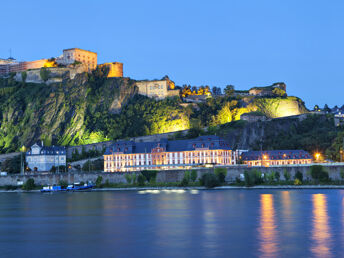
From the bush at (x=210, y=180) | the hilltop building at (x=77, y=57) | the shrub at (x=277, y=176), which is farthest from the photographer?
the hilltop building at (x=77, y=57)

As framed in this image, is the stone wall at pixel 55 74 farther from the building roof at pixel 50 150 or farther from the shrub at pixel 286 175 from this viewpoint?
the shrub at pixel 286 175

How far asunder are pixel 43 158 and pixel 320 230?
2986 inches

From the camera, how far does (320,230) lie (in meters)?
38.0

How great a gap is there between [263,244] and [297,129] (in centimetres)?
8041

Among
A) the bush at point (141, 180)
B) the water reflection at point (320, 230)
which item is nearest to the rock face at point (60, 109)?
the bush at point (141, 180)

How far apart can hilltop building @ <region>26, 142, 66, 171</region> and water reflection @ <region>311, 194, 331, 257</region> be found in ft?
202

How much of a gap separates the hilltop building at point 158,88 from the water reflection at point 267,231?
7068 cm

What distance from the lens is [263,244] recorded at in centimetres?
3262

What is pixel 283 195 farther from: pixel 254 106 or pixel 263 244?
pixel 254 106

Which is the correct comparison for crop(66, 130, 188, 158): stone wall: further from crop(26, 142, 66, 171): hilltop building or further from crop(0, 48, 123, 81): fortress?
crop(0, 48, 123, 81): fortress

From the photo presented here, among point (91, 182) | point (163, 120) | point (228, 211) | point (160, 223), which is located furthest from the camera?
point (163, 120)

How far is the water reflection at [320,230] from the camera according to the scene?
30641 mm

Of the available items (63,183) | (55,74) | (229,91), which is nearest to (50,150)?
(63,183)

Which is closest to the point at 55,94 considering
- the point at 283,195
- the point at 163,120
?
the point at 163,120
